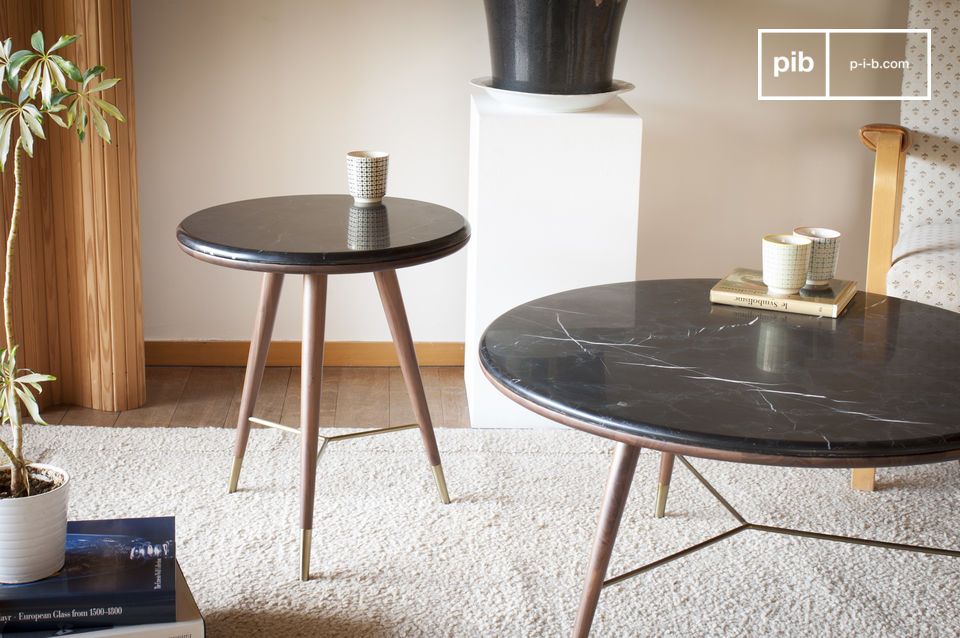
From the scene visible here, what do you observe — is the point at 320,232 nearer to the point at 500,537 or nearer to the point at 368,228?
the point at 368,228

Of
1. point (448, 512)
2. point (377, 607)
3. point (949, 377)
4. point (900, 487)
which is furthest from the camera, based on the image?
point (900, 487)

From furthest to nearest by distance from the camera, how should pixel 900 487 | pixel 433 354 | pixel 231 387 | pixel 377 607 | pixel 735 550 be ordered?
pixel 433 354 → pixel 231 387 → pixel 900 487 → pixel 735 550 → pixel 377 607

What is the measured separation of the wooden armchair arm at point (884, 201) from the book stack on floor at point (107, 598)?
145 cm

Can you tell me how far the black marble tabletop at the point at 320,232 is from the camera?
1.56 metres

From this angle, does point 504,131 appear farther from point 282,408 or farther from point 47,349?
point 47,349

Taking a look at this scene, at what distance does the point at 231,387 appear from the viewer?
2.61 meters

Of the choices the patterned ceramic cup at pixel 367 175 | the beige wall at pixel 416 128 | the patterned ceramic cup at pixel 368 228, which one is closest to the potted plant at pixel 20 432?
the patterned ceramic cup at pixel 368 228

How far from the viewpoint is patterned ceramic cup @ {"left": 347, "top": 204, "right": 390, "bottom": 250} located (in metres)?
1.61

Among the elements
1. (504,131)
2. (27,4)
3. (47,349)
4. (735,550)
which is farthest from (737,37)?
(47,349)

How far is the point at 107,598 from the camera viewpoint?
1.36 m

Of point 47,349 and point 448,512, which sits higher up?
point 47,349

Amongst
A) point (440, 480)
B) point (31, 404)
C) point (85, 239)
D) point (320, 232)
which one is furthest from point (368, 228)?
point (85, 239)

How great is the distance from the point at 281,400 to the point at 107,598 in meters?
1.18

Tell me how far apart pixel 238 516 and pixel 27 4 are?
1.25 metres
